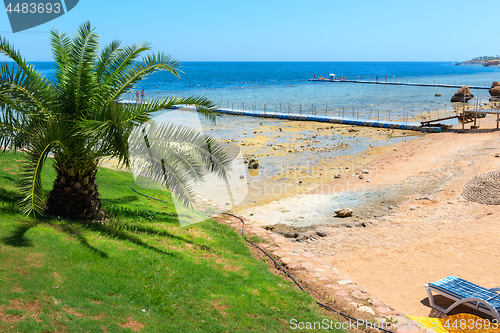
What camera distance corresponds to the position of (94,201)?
8242 mm

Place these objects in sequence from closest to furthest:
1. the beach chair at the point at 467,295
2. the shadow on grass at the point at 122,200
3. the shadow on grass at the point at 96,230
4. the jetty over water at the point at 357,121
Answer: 1. the beach chair at the point at 467,295
2. the shadow on grass at the point at 96,230
3. the shadow on grass at the point at 122,200
4. the jetty over water at the point at 357,121

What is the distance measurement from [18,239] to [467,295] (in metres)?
7.78

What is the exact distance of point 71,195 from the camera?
7840mm

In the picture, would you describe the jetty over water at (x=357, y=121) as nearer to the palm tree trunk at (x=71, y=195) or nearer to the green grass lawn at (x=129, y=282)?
the palm tree trunk at (x=71, y=195)

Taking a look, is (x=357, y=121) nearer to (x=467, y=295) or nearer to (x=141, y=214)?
(x=141, y=214)

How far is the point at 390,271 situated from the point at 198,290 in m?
4.97

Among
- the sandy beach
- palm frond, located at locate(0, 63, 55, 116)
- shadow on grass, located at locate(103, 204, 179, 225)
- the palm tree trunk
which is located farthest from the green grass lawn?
the sandy beach

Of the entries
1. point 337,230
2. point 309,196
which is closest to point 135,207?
point 337,230

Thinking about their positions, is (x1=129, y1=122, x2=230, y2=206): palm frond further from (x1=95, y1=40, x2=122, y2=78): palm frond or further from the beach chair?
the beach chair

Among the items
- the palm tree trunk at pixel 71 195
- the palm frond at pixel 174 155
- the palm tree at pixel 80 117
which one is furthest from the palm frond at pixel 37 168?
the palm frond at pixel 174 155

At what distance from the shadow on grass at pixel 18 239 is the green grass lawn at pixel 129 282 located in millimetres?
14

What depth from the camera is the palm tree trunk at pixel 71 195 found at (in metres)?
7.77

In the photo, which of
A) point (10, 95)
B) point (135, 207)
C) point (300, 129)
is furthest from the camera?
point (300, 129)

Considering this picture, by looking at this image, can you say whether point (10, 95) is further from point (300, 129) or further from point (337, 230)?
point (300, 129)
